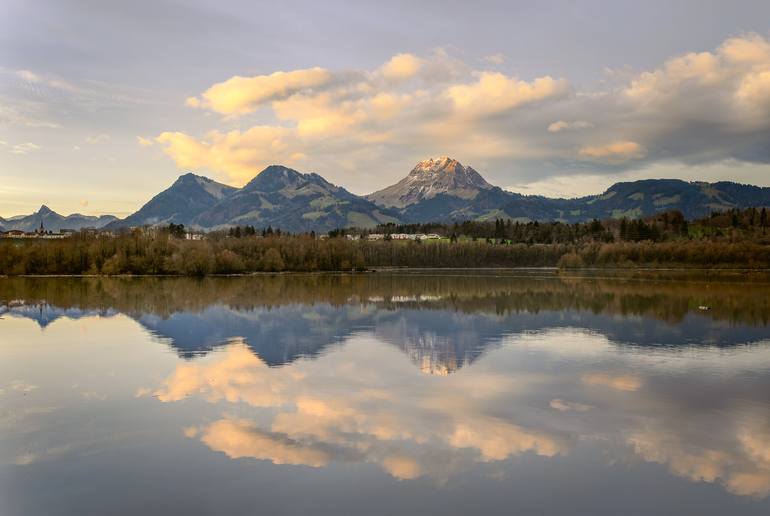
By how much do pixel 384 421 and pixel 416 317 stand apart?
2981cm

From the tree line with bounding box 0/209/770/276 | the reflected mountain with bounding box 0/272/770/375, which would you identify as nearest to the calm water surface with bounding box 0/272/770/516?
the reflected mountain with bounding box 0/272/770/375

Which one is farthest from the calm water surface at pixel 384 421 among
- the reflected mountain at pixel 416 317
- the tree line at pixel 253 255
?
the tree line at pixel 253 255

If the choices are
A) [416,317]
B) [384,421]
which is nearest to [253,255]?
[416,317]

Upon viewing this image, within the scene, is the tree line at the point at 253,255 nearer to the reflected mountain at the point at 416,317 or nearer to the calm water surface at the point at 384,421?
the reflected mountain at the point at 416,317

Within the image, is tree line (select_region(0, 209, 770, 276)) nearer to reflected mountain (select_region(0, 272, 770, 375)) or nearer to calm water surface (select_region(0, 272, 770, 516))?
reflected mountain (select_region(0, 272, 770, 375))

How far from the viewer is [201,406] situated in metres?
19.5

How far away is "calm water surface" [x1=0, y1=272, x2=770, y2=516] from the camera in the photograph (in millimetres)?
12641

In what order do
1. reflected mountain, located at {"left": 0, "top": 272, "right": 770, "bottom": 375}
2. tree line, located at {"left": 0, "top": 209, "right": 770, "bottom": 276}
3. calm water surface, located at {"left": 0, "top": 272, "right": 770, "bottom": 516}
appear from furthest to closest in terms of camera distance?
1. tree line, located at {"left": 0, "top": 209, "right": 770, "bottom": 276}
2. reflected mountain, located at {"left": 0, "top": 272, "right": 770, "bottom": 375}
3. calm water surface, located at {"left": 0, "top": 272, "right": 770, "bottom": 516}

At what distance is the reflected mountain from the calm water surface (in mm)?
469

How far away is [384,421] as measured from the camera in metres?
17.9

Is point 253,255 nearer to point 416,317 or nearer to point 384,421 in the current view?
point 416,317

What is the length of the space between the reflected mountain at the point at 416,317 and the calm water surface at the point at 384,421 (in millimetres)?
469

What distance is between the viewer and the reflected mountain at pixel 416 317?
109ft

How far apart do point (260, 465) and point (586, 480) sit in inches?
281
